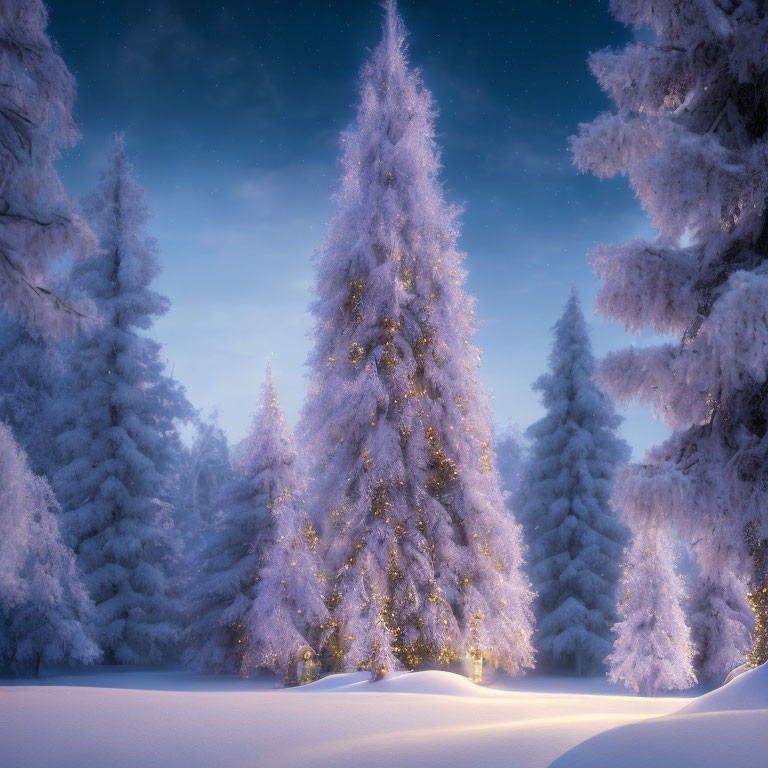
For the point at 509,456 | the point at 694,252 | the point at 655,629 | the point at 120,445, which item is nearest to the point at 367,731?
the point at 694,252

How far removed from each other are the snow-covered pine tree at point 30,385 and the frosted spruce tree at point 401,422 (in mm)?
10642

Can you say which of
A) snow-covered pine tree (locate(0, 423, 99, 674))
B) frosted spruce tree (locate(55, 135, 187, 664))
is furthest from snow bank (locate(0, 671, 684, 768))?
frosted spruce tree (locate(55, 135, 187, 664))

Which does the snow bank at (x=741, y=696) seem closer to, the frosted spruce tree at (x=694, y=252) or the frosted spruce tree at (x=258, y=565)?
the frosted spruce tree at (x=694, y=252)

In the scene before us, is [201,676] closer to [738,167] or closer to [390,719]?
[390,719]

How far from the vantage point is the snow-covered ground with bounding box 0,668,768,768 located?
3438 mm

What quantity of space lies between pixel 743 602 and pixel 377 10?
57.7ft

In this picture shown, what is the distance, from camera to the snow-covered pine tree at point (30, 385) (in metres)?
18.1

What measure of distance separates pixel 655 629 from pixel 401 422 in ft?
32.6

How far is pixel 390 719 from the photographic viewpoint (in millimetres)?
5465

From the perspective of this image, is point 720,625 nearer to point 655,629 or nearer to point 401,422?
point 655,629

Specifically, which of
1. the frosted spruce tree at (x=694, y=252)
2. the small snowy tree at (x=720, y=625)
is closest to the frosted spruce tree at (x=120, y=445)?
the frosted spruce tree at (x=694, y=252)

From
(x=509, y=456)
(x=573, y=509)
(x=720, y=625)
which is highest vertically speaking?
(x=509, y=456)

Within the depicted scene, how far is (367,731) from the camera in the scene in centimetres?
496

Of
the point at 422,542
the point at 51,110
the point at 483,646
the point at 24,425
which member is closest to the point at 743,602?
the point at 483,646
